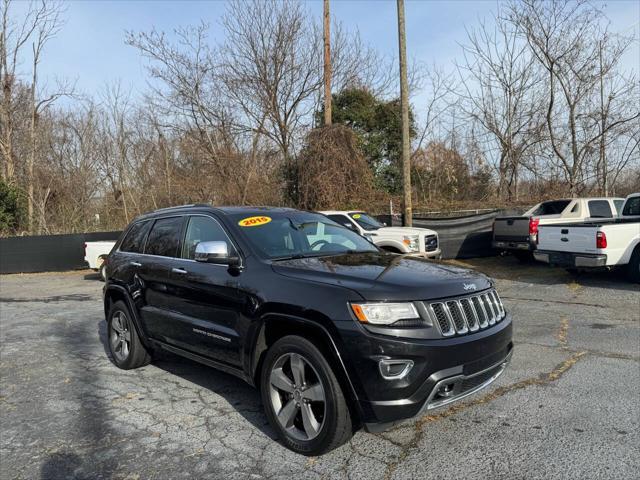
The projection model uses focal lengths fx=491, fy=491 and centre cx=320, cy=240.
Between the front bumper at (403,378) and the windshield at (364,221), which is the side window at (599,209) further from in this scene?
the front bumper at (403,378)

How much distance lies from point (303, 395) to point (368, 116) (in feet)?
73.9

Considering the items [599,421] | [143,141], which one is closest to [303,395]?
[599,421]

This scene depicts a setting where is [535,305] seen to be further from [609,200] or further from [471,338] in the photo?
[609,200]

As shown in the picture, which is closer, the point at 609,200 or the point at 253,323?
the point at 253,323

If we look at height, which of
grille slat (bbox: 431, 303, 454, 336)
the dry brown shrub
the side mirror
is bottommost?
grille slat (bbox: 431, 303, 454, 336)

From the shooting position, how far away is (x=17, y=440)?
12.4 ft

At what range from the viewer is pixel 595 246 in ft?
31.2

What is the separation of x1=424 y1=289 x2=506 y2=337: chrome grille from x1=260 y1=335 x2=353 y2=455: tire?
Result: 2.53 ft

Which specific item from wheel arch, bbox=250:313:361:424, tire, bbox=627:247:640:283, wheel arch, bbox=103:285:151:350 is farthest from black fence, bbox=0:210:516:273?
wheel arch, bbox=250:313:361:424

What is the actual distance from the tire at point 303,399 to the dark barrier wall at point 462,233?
12.0m

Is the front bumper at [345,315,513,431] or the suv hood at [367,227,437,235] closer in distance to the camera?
the front bumper at [345,315,513,431]

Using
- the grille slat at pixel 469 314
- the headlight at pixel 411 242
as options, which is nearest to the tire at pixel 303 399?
the grille slat at pixel 469 314

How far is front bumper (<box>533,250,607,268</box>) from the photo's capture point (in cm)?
948

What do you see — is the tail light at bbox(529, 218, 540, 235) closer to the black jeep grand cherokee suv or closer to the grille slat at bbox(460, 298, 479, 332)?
the black jeep grand cherokee suv
